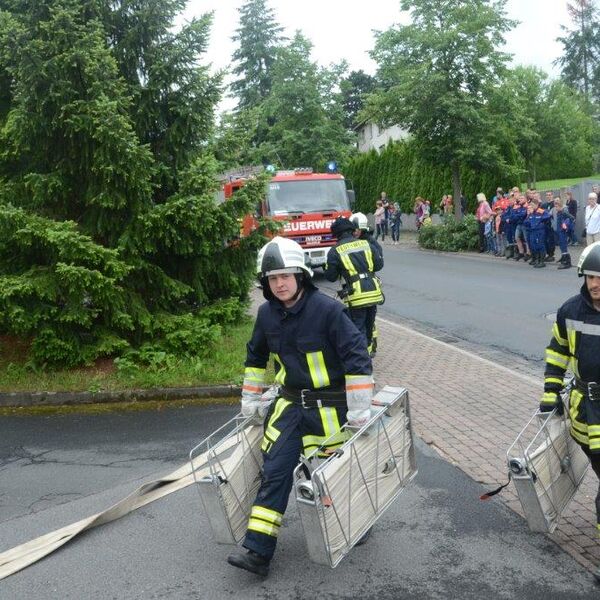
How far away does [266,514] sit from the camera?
418 centimetres

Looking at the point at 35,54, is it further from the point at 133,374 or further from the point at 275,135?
the point at 275,135

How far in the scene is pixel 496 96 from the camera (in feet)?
88.4

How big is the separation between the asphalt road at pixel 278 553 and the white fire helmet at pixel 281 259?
1.68 m

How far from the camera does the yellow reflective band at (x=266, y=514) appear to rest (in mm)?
4176

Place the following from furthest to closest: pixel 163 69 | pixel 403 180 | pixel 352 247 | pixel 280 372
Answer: pixel 403 180, pixel 163 69, pixel 352 247, pixel 280 372

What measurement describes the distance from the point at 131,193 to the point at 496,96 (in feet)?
66.8

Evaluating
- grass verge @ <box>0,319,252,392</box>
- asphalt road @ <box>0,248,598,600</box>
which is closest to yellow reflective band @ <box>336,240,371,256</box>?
grass verge @ <box>0,319,252,392</box>

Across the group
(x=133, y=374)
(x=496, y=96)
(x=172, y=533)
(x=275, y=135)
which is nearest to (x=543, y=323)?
(x=133, y=374)

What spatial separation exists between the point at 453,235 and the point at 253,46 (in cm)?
3723

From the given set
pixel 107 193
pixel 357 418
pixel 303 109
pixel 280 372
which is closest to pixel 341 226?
pixel 107 193

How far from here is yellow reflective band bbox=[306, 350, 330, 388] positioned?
4.41m

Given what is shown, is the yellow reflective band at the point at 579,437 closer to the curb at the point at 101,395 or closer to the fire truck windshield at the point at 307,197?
the curb at the point at 101,395

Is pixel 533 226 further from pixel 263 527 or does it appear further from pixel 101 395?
pixel 263 527

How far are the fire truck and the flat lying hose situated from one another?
1448 centimetres
